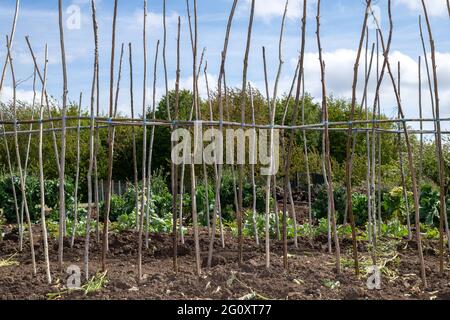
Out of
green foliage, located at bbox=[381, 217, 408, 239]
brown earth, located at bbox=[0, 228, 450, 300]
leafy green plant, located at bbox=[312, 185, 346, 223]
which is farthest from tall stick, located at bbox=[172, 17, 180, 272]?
leafy green plant, located at bbox=[312, 185, 346, 223]

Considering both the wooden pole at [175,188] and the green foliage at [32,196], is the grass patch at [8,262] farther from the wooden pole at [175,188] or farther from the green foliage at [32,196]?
the green foliage at [32,196]

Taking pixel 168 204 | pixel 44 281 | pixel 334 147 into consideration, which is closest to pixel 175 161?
pixel 44 281

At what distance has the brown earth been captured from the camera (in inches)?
164

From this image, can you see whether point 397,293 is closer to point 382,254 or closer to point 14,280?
point 382,254

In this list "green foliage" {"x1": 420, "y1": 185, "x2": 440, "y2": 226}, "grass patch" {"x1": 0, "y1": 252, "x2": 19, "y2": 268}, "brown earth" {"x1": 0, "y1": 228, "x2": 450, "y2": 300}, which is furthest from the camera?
"green foliage" {"x1": 420, "y1": 185, "x2": 440, "y2": 226}

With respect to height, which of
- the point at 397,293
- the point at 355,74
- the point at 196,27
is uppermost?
the point at 196,27

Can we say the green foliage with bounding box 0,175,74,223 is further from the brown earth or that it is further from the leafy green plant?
the brown earth

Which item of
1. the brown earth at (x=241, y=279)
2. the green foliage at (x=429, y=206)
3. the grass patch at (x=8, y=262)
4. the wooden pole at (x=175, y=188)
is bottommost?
the grass patch at (x=8, y=262)

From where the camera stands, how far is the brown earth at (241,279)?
164 inches

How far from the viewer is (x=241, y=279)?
436cm

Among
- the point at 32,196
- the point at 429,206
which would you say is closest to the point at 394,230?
the point at 429,206

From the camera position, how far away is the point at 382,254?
18.4 ft

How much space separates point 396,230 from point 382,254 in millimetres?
1536

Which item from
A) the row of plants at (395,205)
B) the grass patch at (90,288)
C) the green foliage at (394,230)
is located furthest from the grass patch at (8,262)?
the row of plants at (395,205)
